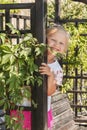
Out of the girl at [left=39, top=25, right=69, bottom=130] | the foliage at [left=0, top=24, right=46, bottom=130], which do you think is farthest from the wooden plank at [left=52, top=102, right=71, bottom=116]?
the foliage at [left=0, top=24, right=46, bottom=130]

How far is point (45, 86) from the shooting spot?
2826 mm

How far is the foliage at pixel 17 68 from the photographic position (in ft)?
8.61

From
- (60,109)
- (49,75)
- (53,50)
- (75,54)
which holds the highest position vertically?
(53,50)

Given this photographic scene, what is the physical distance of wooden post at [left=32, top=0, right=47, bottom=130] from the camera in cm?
276

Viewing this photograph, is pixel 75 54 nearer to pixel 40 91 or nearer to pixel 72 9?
pixel 72 9

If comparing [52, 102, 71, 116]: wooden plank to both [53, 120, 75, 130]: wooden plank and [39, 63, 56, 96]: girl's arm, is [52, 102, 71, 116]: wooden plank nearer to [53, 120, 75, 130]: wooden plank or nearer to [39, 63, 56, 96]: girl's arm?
[53, 120, 75, 130]: wooden plank

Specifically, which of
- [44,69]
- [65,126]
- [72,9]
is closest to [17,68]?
[44,69]

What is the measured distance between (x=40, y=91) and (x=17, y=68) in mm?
247

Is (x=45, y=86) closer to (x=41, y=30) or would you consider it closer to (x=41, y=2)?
(x=41, y=30)

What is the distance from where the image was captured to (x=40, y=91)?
2.81 metres

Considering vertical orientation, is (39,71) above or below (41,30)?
below

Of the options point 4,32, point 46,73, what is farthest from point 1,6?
point 46,73

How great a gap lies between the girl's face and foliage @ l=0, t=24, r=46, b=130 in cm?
19

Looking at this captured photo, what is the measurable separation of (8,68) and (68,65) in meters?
3.22
